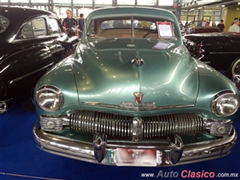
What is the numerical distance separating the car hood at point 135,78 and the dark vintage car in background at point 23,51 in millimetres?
1093

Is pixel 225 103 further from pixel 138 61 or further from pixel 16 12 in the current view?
pixel 16 12

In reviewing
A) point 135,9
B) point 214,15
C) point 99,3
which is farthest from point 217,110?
point 214,15

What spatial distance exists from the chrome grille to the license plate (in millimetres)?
143

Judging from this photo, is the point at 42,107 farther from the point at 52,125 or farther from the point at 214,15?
the point at 214,15

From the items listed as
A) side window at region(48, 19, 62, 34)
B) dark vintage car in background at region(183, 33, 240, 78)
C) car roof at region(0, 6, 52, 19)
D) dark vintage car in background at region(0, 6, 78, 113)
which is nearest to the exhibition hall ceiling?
dark vintage car in background at region(183, 33, 240, 78)

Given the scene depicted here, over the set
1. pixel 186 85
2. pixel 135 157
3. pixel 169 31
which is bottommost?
pixel 135 157

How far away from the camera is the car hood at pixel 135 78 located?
1.80m

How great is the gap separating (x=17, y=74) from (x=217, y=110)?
240 cm

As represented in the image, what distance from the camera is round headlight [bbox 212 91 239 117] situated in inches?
72.0

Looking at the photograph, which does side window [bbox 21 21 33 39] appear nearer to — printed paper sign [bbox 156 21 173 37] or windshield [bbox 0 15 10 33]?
windshield [bbox 0 15 10 33]

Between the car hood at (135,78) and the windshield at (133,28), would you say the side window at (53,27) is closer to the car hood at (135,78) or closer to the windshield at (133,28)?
the windshield at (133,28)

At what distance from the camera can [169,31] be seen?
2.89 m

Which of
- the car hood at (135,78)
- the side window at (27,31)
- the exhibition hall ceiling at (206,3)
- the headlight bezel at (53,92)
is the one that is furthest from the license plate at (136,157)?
the exhibition hall ceiling at (206,3)

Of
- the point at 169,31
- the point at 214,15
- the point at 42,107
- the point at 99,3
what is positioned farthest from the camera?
the point at 214,15
